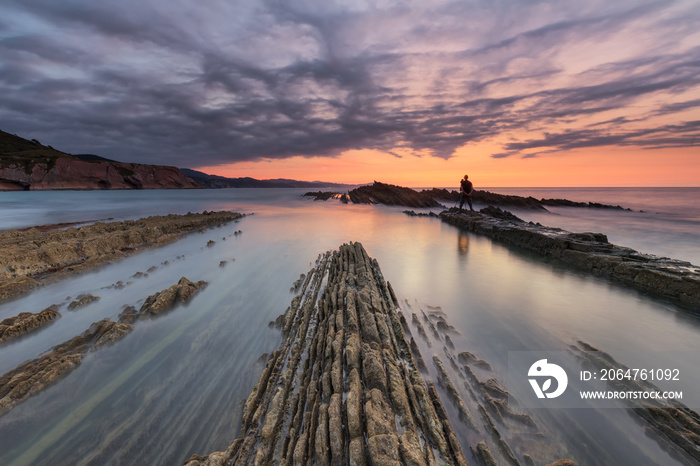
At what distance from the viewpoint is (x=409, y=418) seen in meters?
3.53

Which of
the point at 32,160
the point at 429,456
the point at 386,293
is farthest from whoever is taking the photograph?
the point at 32,160

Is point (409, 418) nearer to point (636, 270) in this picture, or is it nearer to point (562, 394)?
point (562, 394)

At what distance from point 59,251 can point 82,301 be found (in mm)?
6611

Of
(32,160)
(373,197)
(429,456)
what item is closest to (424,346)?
(429,456)

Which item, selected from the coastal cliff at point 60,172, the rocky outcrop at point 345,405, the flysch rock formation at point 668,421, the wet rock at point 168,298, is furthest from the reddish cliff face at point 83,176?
the flysch rock formation at point 668,421

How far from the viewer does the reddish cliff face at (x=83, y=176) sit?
3059 inches

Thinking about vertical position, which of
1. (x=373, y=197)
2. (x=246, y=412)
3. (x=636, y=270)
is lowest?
(x=246, y=412)

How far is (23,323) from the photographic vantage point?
681cm

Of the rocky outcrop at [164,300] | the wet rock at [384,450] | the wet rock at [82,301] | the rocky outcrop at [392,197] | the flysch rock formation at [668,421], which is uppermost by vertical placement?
the rocky outcrop at [392,197]

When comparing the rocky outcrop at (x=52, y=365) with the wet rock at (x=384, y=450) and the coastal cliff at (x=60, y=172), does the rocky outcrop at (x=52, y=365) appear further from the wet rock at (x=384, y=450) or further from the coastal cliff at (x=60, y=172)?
the coastal cliff at (x=60, y=172)

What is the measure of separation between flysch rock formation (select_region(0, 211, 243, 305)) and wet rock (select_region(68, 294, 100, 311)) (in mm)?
2503

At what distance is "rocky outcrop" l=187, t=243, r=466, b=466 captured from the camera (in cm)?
304

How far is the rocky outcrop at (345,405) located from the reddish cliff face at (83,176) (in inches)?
4822

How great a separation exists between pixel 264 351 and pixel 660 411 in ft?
25.4
